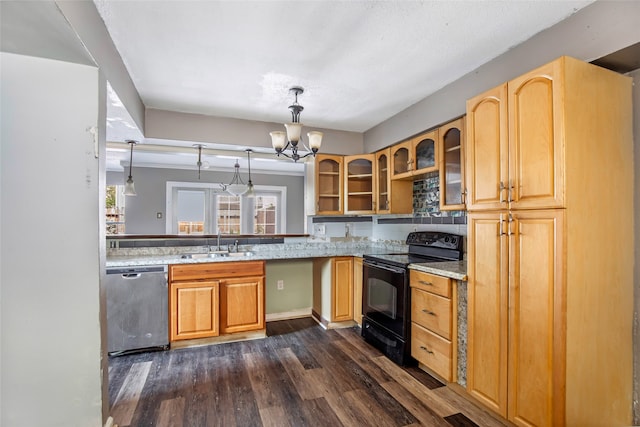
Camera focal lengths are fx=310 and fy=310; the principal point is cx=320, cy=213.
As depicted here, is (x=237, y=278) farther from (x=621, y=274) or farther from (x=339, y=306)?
(x=621, y=274)

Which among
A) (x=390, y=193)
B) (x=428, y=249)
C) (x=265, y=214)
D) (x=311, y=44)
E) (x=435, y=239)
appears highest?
(x=311, y=44)

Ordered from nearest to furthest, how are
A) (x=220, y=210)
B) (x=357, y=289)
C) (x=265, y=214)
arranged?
1. (x=357, y=289)
2. (x=220, y=210)
3. (x=265, y=214)

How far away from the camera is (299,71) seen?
2.30 meters

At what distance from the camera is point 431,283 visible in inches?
92.7

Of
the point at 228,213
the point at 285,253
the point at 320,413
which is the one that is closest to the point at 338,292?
the point at 285,253

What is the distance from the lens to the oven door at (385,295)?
8.54 feet

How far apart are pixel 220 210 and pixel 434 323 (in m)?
4.99

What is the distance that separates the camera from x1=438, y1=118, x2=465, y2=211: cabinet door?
2.45 metres

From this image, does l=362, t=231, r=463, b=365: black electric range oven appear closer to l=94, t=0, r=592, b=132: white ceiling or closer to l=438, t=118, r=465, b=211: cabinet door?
l=438, t=118, r=465, b=211: cabinet door

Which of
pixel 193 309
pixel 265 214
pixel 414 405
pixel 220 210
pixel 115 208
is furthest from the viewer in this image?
pixel 265 214

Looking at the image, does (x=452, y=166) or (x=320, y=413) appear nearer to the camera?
(x=320, y=413)

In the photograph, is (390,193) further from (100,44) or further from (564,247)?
(100,44)

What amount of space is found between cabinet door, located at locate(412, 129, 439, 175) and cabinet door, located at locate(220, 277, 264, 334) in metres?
1.92

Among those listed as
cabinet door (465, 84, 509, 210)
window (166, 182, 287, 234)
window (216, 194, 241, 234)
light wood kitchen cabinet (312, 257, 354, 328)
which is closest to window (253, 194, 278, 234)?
window (166, 182, 287, 234)
